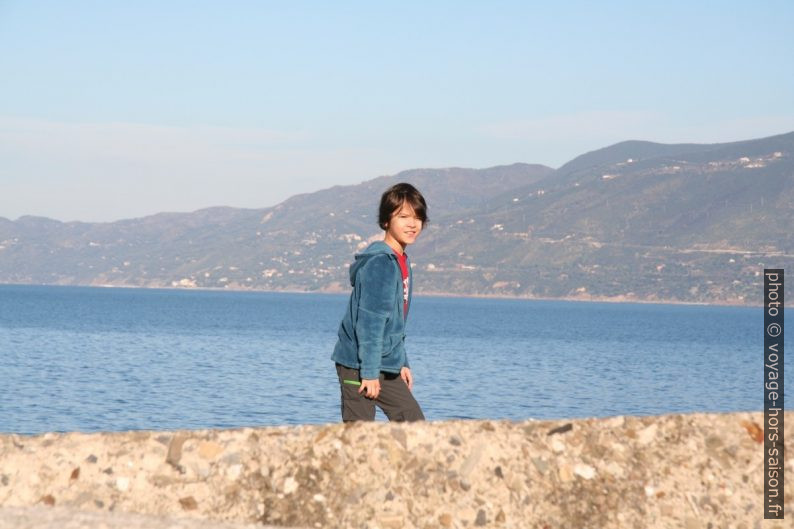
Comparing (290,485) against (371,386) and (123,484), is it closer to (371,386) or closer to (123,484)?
(123,484)

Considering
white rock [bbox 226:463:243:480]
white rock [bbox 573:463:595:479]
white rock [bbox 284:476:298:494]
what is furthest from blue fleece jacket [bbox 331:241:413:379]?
white rock [bbox 573:463:595:479]

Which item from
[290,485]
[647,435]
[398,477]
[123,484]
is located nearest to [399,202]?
[398,477]

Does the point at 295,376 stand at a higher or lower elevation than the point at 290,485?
lower

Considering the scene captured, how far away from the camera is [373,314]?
694 cm

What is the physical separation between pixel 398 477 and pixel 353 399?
105 centimetres

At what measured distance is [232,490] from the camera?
20.1ft

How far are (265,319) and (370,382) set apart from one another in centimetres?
14544

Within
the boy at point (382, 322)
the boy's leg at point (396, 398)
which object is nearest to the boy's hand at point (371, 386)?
the boy at point (382, 322)

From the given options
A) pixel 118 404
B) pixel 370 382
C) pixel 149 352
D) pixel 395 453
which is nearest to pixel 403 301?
pixel 370 382

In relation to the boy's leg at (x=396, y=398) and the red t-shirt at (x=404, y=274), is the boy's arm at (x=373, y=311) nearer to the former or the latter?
the red t-shirt at (x=404, y=274)

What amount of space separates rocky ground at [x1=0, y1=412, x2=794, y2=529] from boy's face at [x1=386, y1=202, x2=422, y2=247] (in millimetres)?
1394

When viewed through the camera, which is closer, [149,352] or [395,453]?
[395,453]

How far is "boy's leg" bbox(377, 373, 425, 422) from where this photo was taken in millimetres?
7273

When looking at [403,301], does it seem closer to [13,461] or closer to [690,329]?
[13,461]
